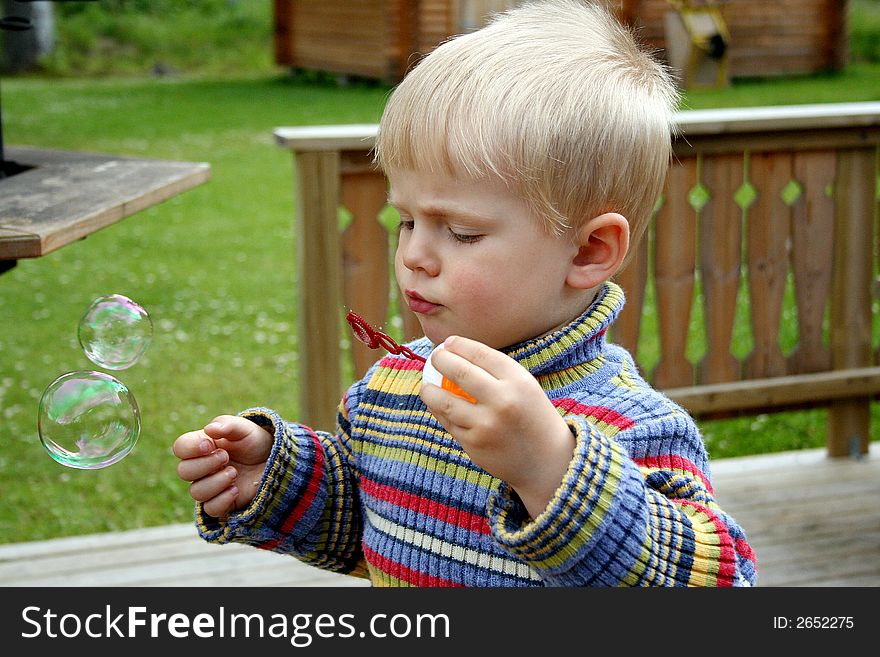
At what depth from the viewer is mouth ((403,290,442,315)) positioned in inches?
51.3

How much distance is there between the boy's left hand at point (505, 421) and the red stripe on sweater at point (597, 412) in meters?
0.19

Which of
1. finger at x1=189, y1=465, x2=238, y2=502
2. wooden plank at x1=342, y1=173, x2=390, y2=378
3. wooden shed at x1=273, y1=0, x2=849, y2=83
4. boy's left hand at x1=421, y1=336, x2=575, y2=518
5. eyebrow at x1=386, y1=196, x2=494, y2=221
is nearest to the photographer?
→ boy's left hand at x1=421, y1=336, x2=575, y2=518

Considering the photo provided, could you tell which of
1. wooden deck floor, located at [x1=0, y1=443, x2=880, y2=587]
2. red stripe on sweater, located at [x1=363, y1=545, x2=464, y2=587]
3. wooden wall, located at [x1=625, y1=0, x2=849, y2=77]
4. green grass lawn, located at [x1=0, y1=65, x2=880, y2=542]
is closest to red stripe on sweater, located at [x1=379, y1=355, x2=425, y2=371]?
red stripe on sweater, located at [x1=363, y1=545, x2=464, y2=587]

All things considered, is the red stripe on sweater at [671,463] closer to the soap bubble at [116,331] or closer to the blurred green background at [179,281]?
the soap bubble at [116,331]

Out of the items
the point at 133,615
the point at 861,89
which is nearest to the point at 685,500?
A: the point at 133,615

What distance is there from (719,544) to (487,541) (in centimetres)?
28

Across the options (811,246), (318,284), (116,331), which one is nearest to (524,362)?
(116,331)

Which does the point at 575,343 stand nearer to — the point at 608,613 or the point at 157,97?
the point at 608,613

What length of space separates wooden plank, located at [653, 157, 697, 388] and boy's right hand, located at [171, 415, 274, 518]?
2.16 meters

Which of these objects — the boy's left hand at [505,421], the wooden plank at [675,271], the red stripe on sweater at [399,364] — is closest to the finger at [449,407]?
the boy's left hand at [505,421]

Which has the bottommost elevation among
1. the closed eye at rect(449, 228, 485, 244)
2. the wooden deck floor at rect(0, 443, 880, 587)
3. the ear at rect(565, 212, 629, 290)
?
the wooden deck floor at rect(0, 443, 880, 587)

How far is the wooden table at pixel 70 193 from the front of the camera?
1751 millimetres

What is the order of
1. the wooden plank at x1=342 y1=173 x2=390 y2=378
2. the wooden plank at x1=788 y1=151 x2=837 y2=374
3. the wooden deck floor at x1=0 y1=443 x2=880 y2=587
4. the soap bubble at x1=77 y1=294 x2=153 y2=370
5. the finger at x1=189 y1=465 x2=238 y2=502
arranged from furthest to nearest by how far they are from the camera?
the wooden plank at x1=788 y1=151 x2=837 y2=374, the wooden plank at x1=342 y1=173 x2=390 y2=378, the wooden deck floor at x1=0 y1=443 x2=880 y2=587, the soap bubble at x1=77 y1=294 x2=153 y2=370, the finger at x1=189 y1=465 x2=238 y2=502

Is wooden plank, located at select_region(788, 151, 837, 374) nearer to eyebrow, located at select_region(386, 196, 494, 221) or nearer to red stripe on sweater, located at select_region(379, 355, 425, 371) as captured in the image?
red stripe on sweater, located at select_region(379, 355, 425, 371)
